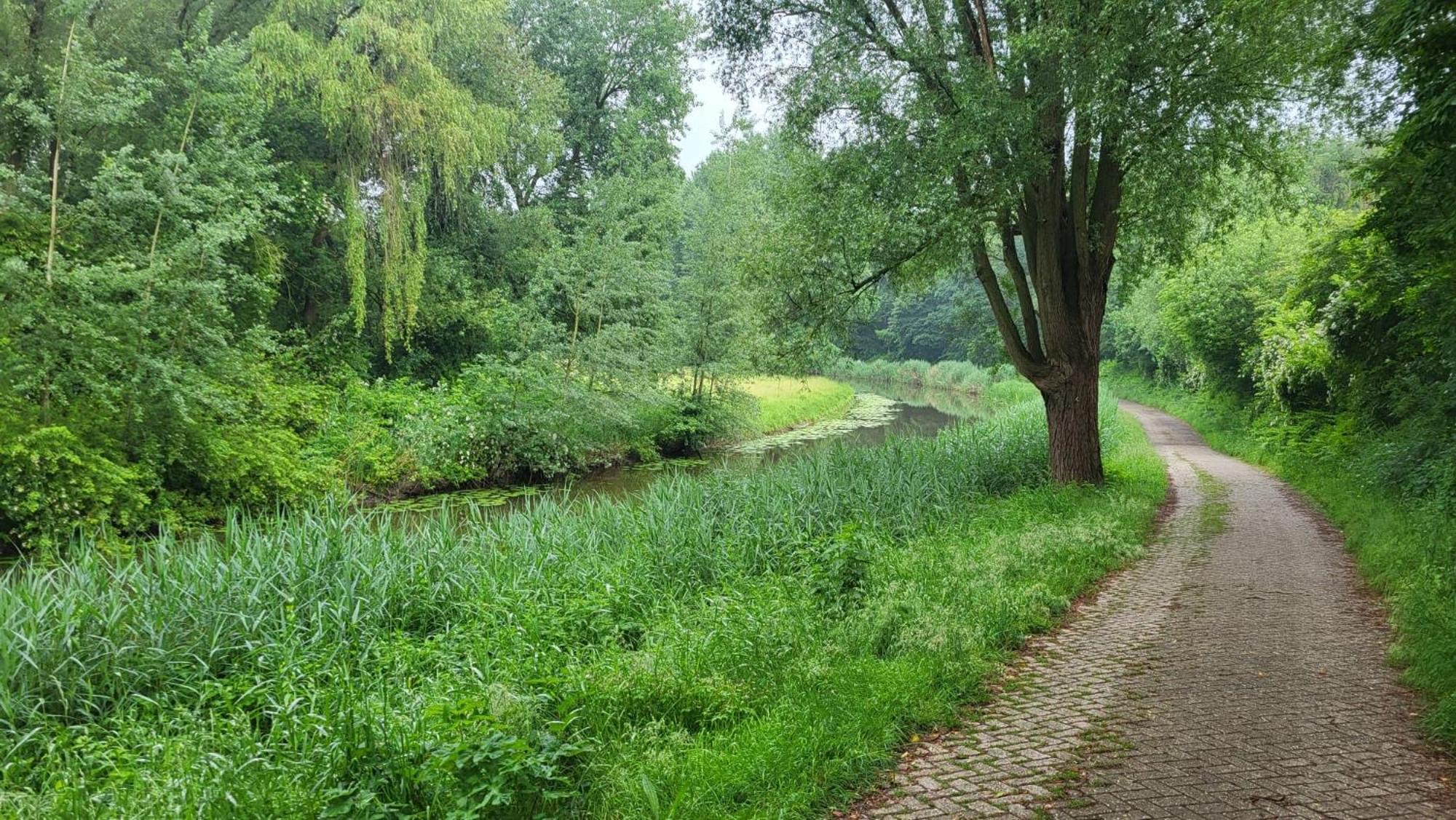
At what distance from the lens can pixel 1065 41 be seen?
8.59 metres

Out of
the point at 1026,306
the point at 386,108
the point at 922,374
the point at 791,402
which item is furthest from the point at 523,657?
the point at 922,374

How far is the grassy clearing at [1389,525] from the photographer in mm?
4773

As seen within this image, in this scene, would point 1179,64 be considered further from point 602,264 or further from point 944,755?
point 602,264

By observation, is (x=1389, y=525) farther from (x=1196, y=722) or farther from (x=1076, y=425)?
(x=1196, y=722)

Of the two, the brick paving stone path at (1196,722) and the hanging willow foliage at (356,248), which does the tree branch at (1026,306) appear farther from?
the hanging willow foliage at (356,248)

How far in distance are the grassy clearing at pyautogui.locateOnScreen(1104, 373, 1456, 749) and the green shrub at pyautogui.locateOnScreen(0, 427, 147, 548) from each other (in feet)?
41.2

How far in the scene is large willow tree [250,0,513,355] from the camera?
16203 millimetres

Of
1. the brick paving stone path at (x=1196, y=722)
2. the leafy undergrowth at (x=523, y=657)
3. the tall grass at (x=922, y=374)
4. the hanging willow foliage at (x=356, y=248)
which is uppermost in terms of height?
the hanging willow foliage at (x=356, y=248)

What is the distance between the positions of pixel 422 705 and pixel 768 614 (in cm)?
248

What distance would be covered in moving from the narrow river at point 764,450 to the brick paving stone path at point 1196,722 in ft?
18.3

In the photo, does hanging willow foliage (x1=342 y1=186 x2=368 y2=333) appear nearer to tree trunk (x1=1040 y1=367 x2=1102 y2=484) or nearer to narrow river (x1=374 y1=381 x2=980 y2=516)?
narrow river (x1=374 y1=381 x2=980 y2=516)

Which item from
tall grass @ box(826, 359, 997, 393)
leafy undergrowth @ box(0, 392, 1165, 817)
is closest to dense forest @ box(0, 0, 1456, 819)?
leafy undergrowth @ box(0, 392, 1165, 817)

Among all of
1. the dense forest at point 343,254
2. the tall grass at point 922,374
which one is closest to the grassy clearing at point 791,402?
the dense forest at point 343,254

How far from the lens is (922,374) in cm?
6012
